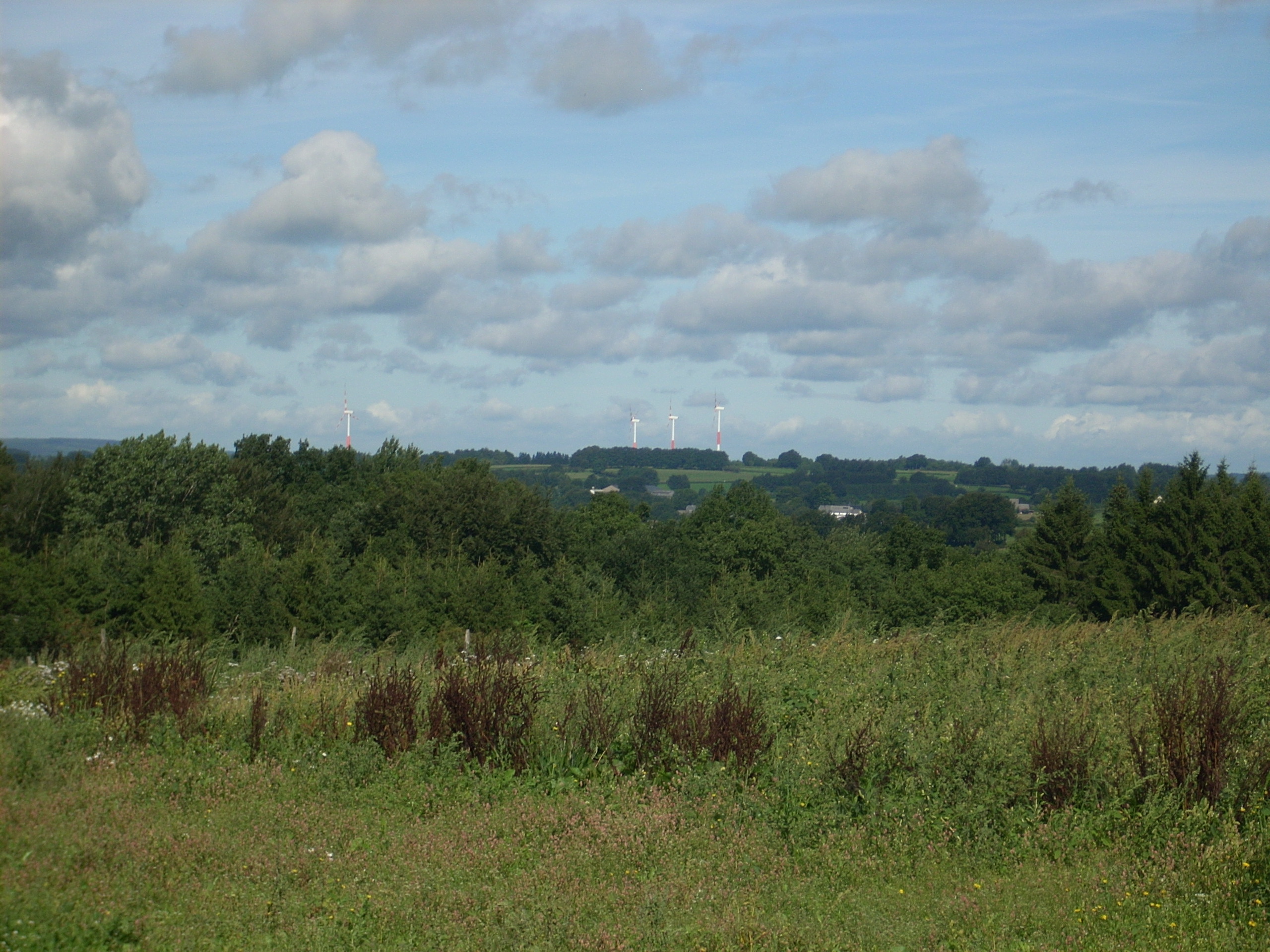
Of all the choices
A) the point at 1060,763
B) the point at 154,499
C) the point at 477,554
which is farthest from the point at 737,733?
the point at 154,499

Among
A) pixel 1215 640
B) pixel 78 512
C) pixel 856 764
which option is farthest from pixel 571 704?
pixel 78 512

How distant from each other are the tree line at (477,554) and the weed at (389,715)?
8.80 meters

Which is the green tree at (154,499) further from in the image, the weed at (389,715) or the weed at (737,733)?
the weed at (737,733)

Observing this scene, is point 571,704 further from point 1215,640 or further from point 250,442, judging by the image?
point 250,442

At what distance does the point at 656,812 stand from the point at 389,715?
274cm

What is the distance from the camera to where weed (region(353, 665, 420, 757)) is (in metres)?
8.34

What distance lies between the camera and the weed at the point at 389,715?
834cm

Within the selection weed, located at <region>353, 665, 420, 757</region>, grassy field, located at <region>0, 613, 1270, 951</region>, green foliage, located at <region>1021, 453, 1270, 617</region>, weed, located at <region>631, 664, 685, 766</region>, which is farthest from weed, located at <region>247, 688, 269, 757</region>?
green foliage, located at <region>1021, 453, 1270, 617</region>

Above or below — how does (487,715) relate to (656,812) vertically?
above

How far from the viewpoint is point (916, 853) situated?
646 cm

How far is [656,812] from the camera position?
6.91m

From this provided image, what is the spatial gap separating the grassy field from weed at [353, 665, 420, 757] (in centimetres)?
4

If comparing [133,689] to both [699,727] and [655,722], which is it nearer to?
[655,722]

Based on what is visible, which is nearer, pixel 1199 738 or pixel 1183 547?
pixel 1199 738
